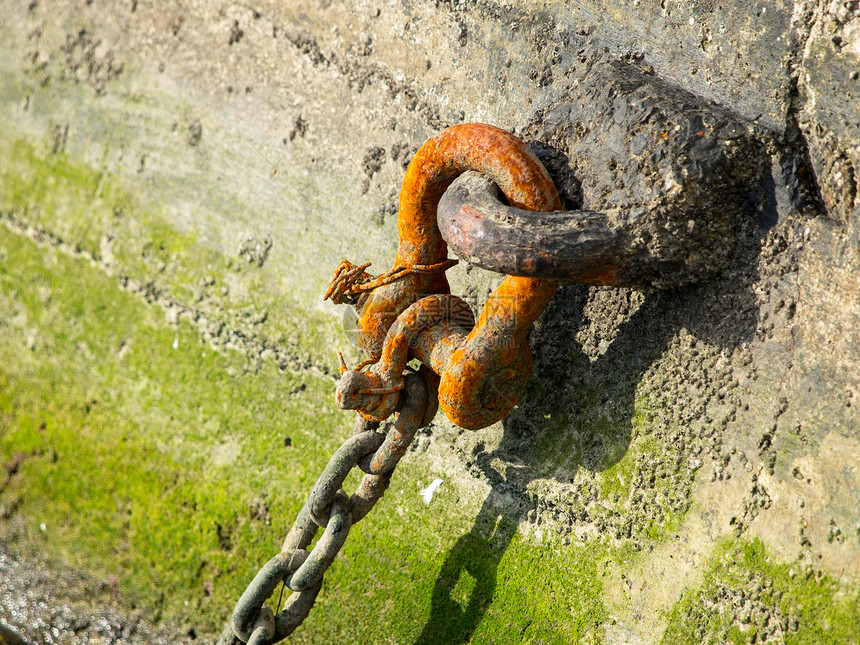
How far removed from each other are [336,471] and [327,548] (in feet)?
0.57

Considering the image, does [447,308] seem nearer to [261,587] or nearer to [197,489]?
[261,587]

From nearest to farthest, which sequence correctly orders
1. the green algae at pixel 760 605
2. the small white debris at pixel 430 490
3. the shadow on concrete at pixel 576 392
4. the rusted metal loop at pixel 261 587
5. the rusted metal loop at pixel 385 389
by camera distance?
the green algae at pixel 760 605, the shadow on concrete at pixel 576 392, the rusted metal loop at pixel 385 389, the rusted metal loop at pixel 261 587, the small white debris at pixel 430 490

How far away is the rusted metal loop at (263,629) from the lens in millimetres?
1775

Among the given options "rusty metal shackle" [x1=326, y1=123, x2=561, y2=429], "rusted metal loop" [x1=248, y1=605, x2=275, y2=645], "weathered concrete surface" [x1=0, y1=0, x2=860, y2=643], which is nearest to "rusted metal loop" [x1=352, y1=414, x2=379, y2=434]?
"rusty metal shackle" [x1=326, y1=123, x2=561, y2=429]

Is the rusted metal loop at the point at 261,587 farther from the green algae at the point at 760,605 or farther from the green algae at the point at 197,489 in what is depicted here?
the green algae at the point at 760,605

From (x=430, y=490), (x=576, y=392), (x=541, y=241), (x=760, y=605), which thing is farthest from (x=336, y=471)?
(x=760, y=605)

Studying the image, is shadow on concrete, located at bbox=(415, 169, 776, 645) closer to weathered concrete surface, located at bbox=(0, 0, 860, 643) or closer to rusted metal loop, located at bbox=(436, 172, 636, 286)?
weathered concrete surface, located at bbox=(0, 0, 860, 643)

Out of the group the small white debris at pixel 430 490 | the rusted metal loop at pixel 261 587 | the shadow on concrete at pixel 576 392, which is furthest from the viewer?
the small white debris at pixel 430 490

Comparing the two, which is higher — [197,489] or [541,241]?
[541,241]

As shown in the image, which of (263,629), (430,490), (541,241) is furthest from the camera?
(430,490)

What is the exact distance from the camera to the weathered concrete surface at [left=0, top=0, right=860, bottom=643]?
1.40m

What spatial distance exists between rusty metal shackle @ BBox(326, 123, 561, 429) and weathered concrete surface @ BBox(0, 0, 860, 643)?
0.17 m

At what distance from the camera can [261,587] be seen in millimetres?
1753

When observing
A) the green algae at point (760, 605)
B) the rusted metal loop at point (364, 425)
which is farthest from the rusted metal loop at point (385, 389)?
the green algae at point (760, 605)
